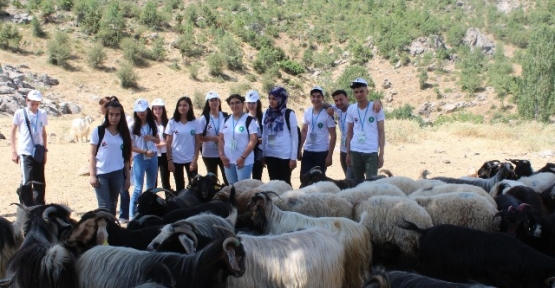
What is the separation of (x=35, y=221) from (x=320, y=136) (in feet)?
14.7

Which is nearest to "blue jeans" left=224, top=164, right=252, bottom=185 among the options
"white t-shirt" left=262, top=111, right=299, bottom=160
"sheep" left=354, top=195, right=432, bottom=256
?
"white t-shirt" left=262, top=111, right=299, bottom=160

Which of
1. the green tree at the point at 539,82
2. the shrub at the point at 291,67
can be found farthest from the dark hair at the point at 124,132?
the shrub at the point at 291,67

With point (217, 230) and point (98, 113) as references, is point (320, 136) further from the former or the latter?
→ point (98, 113)

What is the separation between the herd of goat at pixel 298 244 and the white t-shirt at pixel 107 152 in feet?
1.86

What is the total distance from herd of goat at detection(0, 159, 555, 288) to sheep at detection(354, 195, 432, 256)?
1 cm

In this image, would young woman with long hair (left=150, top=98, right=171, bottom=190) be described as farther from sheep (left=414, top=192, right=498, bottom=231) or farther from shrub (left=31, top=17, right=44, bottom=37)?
shrub (left=31, top=17, right=44, bottom=37)

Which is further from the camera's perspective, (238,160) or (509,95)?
(509,95)

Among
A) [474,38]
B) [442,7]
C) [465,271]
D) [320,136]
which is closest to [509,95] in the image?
[474,38]

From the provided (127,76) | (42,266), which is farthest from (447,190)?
(127,76)

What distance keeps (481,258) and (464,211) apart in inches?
45.2

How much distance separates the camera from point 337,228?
195 inches

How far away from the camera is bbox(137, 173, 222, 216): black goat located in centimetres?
630

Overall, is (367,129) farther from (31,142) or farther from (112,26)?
(112,26)

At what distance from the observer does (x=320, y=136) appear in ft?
26.3
